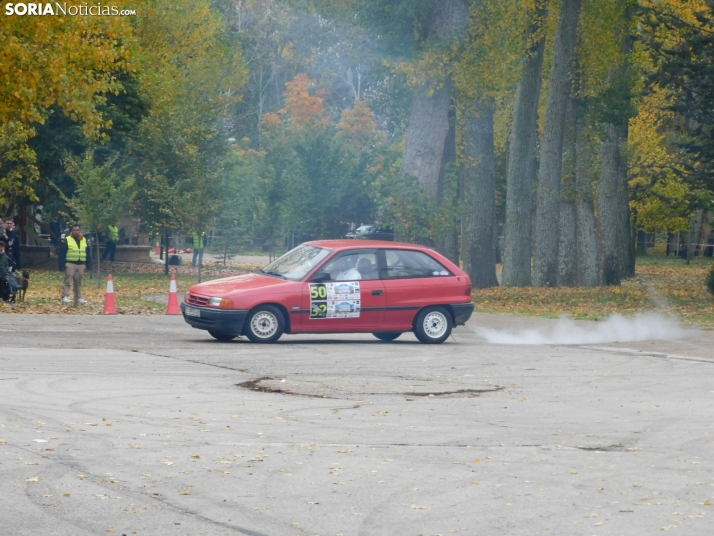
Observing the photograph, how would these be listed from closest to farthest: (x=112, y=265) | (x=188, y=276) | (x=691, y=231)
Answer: (x=188, y=276)
(x=112, y=265)
(x=691, y=231)

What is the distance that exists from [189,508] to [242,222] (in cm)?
4260

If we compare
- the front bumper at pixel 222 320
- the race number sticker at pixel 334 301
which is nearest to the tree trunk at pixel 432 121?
the race number sticker at pixel 334 301

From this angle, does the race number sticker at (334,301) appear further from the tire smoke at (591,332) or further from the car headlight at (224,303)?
the tire smoke at (591,332)

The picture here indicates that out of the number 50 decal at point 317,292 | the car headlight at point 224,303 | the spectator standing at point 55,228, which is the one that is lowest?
the car headlight at point 224,303

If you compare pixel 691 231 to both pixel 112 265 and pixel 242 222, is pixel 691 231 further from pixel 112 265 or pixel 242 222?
pixel 112 265

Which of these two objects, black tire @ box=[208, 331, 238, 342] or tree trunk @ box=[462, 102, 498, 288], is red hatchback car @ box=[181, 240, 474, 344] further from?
tree trunk @ box=[462, 102, 498, 288]

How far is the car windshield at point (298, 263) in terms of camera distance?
1838cm

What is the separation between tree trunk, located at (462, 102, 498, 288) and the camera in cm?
3653

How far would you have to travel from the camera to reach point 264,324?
58.9 ft

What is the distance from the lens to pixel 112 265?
4591 centimetres

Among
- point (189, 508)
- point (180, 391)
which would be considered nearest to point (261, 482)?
point (189, 508)

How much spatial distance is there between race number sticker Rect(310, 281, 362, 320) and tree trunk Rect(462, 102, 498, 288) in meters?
17.6

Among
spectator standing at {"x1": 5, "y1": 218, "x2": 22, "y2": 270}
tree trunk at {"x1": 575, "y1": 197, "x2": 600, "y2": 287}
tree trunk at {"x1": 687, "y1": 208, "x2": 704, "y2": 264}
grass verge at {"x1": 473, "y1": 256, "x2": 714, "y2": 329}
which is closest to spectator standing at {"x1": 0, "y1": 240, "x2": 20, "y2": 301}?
spectator standing at {"x1": 5, "y1": 218, "x2": 22, "y2": 270}

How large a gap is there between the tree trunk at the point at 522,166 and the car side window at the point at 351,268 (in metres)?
19.1
